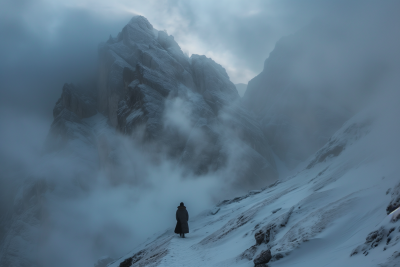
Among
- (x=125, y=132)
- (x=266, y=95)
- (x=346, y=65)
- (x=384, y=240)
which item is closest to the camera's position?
(x=384, y=240)

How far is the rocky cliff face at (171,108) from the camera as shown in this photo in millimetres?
48781

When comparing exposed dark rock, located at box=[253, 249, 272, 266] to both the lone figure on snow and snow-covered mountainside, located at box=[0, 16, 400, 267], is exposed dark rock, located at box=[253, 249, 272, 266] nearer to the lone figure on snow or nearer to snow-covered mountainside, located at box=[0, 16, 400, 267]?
the lone figure on snow

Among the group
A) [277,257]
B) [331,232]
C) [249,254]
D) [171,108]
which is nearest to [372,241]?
[331,232]

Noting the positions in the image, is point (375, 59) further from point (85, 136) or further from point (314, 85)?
point (85, 136)

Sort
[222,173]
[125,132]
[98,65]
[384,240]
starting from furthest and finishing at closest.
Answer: [98,65], [125,132], [222,173], [384,240]

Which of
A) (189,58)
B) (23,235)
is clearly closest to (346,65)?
(189,58)

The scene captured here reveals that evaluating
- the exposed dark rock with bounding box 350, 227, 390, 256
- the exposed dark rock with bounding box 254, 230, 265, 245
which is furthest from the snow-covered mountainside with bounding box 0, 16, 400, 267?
the exposed dark rock with bounding box 350, 227, 390, 256

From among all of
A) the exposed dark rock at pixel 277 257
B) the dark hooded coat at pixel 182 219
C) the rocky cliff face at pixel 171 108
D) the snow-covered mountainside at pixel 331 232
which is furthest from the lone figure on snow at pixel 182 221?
the rocky cliff face at pixel 171 108

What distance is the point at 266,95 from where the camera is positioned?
73625 millimetres

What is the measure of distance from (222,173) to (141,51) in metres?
33.7

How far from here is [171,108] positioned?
53219mm

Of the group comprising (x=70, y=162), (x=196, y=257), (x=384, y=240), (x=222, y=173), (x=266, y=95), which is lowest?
(x=384, y=240)

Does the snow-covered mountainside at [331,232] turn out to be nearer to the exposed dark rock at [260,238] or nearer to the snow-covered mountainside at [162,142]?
the exposed dark rock at [260,238]

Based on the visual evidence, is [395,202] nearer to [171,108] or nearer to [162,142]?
[162,142]
